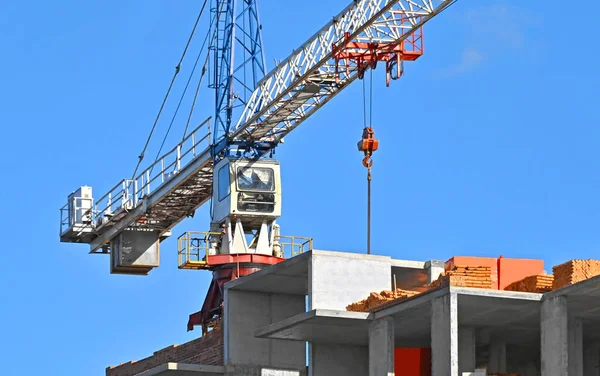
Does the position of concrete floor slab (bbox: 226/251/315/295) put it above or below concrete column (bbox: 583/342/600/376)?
above

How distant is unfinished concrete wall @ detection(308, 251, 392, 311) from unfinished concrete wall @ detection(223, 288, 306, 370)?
6205 mm

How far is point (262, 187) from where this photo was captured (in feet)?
324

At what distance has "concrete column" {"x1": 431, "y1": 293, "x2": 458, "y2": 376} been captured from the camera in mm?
54250

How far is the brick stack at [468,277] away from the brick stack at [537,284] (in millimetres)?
1032

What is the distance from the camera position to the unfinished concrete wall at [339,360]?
63.1m

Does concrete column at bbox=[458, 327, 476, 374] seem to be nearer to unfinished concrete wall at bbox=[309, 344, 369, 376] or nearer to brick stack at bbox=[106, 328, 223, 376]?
unfinished concrete wall at bbox=[309, 344, 369, 376]

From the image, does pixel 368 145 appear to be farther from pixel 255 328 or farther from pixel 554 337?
pixel 554 337

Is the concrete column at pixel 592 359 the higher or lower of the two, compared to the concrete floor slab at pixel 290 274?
lower

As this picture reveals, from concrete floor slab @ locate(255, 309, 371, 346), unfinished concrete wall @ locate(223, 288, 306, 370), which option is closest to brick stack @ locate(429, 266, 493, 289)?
concrete floor slab @ locate(255, 309, 371, 346)

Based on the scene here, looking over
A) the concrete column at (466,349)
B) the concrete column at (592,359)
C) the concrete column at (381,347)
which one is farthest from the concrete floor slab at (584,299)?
the concrete column at (381,347)

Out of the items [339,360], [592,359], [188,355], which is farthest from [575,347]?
[188,355]

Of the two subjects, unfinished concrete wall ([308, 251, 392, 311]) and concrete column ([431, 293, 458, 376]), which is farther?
unfinished concrete wall ([308, 251, 392, 311])

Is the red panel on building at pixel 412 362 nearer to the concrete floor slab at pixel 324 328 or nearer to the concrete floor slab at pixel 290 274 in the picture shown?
the concrete floor slab at pixel 324 328

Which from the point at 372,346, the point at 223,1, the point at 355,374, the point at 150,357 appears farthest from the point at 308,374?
the point at 223,1
